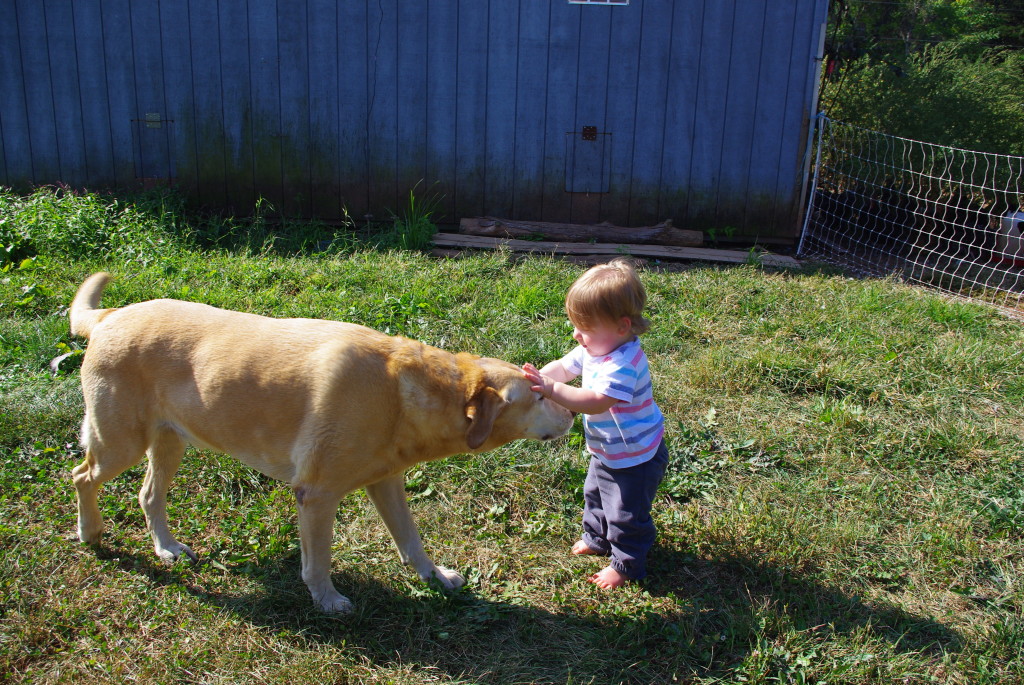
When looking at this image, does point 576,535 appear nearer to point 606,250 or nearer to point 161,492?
point 161,492

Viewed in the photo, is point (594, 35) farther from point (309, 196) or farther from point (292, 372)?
point (292, 372)

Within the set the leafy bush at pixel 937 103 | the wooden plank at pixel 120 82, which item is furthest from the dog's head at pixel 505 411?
the leafy bush at pixel 937 103

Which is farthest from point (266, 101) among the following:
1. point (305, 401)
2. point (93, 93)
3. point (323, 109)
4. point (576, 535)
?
point (576, 535)

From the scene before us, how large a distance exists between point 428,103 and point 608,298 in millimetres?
6727

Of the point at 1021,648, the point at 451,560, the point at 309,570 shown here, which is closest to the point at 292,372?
the point at 309,570

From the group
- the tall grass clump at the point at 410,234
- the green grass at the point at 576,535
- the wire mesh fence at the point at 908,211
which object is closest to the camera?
the green grass at the point at 576,535

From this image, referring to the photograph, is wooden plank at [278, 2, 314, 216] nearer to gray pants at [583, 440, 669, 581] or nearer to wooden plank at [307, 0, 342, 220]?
wooden plank at [307, 0, 342, 220]

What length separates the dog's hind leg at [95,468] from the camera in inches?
130

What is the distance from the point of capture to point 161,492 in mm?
3611

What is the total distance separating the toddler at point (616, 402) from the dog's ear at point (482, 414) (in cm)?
18

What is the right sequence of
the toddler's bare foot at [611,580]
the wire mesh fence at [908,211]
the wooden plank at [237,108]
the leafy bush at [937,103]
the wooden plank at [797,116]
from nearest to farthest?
the toddler's bare foot at [611,580] < the wire mesh fence at [908,211] < the wooden plank at [797,116] < the wooden plank at [237,108] < the leafy bush at [937,103]

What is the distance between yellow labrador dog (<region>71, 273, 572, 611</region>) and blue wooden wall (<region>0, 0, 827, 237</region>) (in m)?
6.35

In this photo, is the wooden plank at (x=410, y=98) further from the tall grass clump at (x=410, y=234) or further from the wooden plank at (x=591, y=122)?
the wooden plank at (x=591, y=122)

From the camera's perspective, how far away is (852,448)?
4461 millimetres
